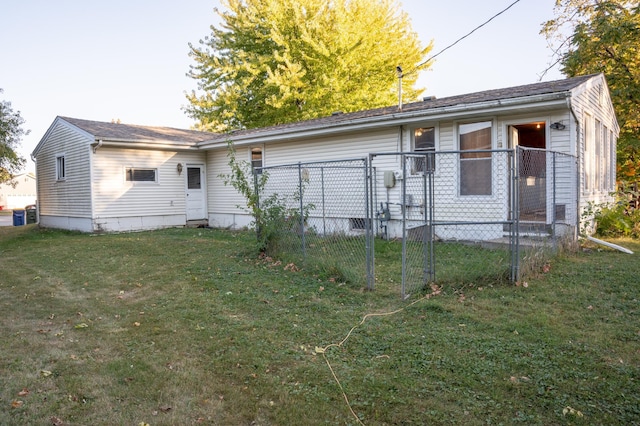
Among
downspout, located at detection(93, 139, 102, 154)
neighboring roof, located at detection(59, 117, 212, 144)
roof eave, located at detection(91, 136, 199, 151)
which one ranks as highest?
neighboring roof, located at detection(59, 117, 212, 144)

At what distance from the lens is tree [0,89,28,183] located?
15.7 m

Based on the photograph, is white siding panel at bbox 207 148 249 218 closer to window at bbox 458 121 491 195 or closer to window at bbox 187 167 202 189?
window at bbox 187 167 202 189

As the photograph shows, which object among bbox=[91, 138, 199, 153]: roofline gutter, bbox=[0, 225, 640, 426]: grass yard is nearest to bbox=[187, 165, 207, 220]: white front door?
bbox=[91, 138, 199, 153]: roofline gutter

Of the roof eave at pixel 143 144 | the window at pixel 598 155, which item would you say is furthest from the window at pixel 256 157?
the window at pixel 598 155

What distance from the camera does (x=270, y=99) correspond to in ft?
66.9

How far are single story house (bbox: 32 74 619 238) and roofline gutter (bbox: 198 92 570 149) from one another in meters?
0.02

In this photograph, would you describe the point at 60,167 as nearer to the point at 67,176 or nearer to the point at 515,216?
the point at 67,176

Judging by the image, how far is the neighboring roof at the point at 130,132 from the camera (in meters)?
13.7

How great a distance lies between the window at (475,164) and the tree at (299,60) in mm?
11954

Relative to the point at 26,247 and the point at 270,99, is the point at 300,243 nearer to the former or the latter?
the point at 26,247

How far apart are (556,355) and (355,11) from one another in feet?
67.7

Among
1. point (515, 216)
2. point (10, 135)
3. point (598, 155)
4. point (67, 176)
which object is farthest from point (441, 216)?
point (10, 135)

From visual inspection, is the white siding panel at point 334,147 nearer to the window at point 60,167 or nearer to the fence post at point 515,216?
the fence post at point 515,216

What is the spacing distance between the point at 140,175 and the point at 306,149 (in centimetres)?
585
